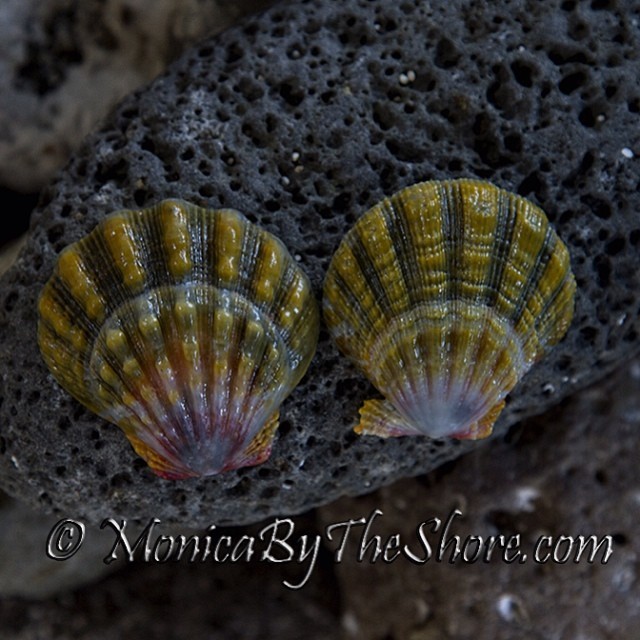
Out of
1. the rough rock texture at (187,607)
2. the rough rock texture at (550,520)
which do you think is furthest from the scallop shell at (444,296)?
the rough rock texture at (187,607)

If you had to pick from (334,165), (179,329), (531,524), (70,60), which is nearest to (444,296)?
(334,165)

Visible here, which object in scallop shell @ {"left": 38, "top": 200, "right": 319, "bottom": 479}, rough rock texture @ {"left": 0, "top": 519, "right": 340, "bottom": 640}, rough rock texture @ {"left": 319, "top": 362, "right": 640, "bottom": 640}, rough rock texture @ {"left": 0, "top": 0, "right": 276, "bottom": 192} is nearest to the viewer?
scallop shell @ {"left": 38, "top": 200, "right": 319, "bottom": 479}

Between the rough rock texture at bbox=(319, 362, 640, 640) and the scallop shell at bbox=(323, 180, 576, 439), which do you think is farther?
the rough rock texture at bbox=(319, 362, 640, 640)

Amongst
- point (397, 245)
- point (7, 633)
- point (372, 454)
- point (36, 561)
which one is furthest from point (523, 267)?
point (7, 633)

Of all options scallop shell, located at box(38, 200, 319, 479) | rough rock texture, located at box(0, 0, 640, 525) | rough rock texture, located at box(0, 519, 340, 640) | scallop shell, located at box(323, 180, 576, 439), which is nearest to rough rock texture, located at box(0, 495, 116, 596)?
rough rock texture, located at box(0, 519, 340, 640)

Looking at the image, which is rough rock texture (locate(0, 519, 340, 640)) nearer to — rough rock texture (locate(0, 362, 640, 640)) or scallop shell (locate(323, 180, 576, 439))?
rough rock texture (locate(0, 362, 640, 640))

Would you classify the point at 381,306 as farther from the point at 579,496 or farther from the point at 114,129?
the point at 579,496
